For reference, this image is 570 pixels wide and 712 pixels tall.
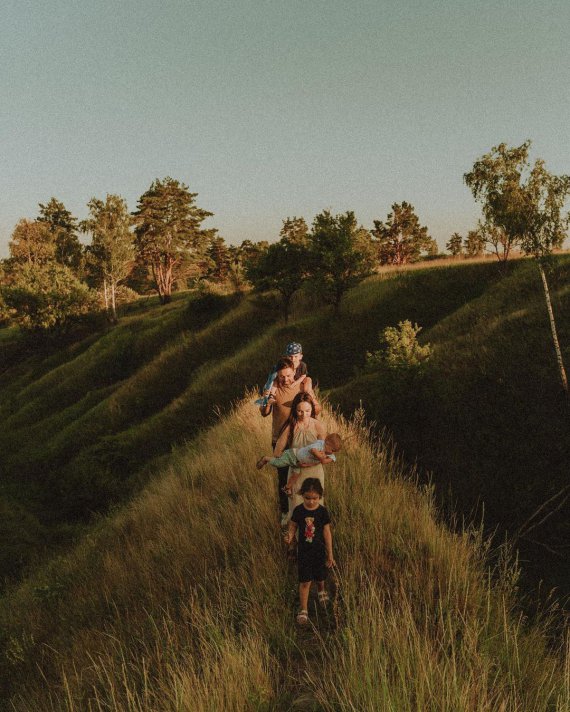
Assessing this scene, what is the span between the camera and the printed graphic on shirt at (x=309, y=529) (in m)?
3.52

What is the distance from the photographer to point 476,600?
3275 millimetres

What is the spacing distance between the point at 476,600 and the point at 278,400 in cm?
297

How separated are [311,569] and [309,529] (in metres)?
0.32

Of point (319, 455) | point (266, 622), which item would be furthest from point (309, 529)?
point (266, 622)

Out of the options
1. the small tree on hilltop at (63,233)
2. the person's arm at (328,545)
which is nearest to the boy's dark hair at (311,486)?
the person's arm at (328,545)

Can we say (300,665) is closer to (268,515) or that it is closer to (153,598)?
(153,598)

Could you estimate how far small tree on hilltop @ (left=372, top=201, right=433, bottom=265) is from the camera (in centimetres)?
6388

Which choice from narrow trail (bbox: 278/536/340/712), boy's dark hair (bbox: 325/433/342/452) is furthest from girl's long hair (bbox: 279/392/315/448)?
narrow trail (bbox: 278/536/340/712)

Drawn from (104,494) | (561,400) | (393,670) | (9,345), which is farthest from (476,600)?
(9,345)

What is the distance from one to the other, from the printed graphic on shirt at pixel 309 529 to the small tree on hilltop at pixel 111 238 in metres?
45.2

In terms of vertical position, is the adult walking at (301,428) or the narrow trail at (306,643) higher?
the adult walking at (301,428)

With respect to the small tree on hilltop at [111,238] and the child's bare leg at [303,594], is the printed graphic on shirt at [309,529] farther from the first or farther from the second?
the small tree on hilltop at [111,238]

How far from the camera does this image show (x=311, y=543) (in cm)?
349

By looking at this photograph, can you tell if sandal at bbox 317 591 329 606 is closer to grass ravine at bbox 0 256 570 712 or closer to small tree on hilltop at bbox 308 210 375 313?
grass ravine at bbox 0 256 570 712
